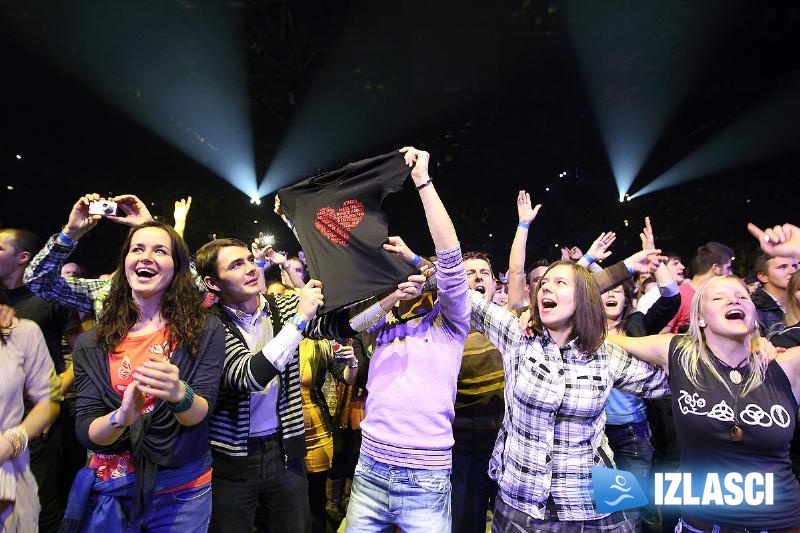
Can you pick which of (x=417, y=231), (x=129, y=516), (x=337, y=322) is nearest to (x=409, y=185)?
(x=417, y=231)

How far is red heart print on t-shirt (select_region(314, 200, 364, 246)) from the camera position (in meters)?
2.61

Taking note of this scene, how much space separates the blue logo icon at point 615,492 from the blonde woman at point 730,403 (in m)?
0.32

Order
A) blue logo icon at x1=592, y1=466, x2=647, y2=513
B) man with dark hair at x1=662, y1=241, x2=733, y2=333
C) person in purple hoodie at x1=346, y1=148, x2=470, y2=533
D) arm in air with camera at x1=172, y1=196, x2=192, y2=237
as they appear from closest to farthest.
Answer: blue logo icon at x1=592, y1=466, x2=647, y2=513, person in purple hoodie at x1=346, y1=148, x2=470, y2=533, arm in air with camera at x1=172, y1=196, x2=192, y2=237, man with dark hair at x1=662, y1=241, x2=733, y2=333

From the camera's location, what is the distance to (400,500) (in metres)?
2.27

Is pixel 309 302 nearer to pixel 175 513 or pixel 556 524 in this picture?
pixel 175 513

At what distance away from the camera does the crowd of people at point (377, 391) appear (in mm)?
1941

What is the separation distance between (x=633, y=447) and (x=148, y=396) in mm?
3191

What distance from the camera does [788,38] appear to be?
845 centimetres

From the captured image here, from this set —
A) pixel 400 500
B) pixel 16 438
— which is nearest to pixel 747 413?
pixel 400 500

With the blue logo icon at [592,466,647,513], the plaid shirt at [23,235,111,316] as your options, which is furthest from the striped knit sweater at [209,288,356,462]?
the blue logo icon at [592,466,647,513]

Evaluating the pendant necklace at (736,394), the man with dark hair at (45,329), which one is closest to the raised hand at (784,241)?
the pendant necklace at (736,394)

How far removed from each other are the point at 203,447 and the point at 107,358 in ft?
1.71

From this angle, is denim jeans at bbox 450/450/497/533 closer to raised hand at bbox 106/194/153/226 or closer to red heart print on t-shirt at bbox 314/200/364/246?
red heart print on t-shirt at bbox 314/200/364/246

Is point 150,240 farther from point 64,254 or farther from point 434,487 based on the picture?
point 434,487
